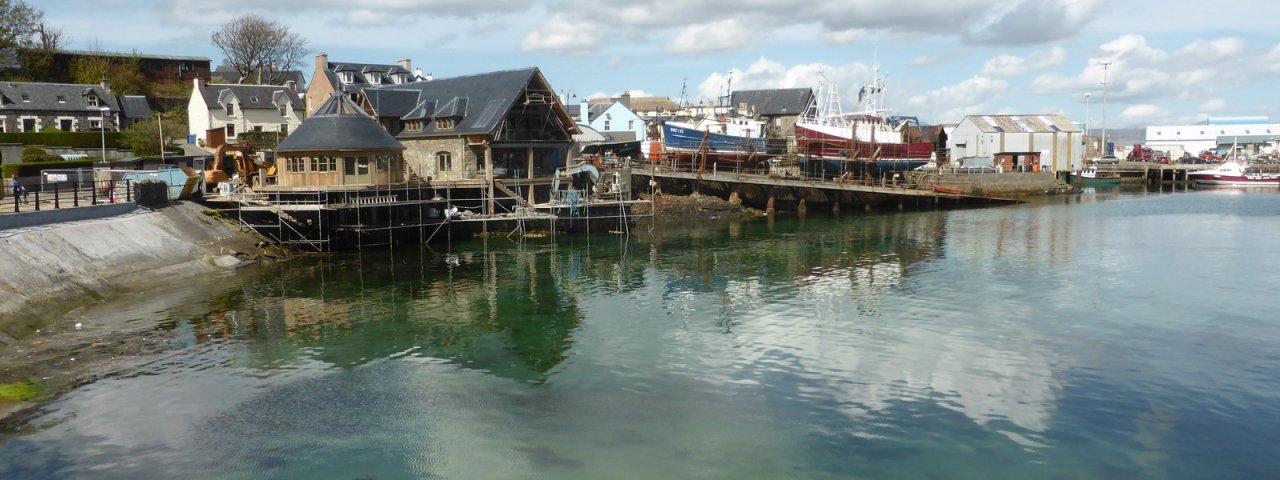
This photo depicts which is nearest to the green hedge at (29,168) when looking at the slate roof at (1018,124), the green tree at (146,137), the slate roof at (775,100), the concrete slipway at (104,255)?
the green tree at (146,137)

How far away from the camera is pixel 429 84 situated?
55.0 m

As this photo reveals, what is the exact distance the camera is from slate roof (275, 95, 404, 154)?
41656 millimetres

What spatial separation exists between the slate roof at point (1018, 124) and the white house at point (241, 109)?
7007cm

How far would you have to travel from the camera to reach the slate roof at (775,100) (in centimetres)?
9512

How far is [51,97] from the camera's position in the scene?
221ft

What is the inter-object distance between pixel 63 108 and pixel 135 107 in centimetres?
618

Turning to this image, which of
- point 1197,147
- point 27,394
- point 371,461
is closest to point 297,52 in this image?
point 27,394

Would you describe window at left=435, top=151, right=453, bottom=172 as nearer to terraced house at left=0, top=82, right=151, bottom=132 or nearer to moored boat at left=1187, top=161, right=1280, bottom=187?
terraced house at left=0, top=82, right=151, bottom=132

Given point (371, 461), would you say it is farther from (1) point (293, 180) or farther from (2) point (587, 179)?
(2) point (587, 179)

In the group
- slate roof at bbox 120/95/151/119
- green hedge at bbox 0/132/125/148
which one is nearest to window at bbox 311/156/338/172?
green hedge at bbox 0/132/125/148

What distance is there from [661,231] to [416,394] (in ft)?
114

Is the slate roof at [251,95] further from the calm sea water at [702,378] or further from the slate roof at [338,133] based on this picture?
the calm sea water at [702,378]

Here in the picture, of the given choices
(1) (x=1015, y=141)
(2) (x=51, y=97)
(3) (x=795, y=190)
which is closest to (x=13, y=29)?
(2) (x=51, y=97)

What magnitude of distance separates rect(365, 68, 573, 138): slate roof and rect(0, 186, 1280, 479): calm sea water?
13913mm
